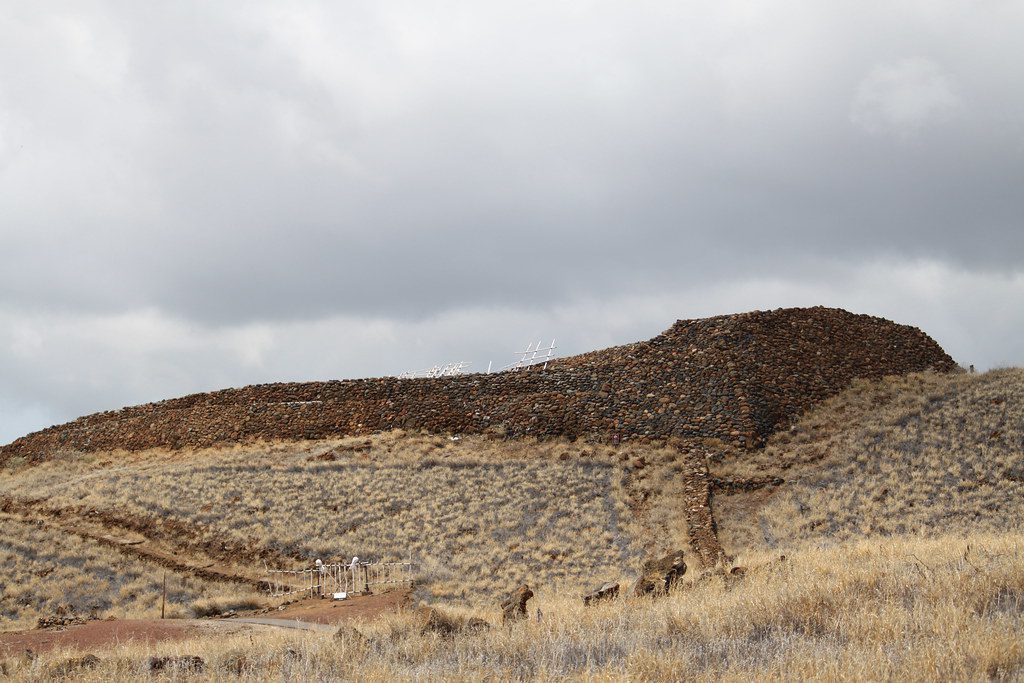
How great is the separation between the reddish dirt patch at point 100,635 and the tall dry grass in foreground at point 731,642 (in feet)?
7.62

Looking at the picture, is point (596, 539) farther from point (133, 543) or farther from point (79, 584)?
point (79, 584)

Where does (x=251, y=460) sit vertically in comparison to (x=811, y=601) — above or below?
above

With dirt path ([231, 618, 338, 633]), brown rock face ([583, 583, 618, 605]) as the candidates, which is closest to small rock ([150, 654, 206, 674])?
dirt path ([231, 618, 338, 633])

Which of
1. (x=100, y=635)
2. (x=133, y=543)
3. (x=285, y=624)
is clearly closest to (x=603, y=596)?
(x=285, y=624)

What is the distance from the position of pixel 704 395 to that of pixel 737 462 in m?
3.32

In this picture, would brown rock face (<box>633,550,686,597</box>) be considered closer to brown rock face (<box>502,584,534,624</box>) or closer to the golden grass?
brown rock face (<box>502,584,534,624</box>)

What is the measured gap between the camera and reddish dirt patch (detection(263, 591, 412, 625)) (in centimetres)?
1446

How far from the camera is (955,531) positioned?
1766 cm

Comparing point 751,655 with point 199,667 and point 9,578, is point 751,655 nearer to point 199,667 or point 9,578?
point 199,667

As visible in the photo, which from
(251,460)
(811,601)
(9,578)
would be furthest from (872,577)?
(251,460)

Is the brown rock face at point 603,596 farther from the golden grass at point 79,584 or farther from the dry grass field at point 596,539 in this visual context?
the golden grass at point 79,584

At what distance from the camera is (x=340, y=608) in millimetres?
15727

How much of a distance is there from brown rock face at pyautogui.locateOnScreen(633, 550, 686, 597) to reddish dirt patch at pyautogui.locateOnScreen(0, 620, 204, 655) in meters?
6.76

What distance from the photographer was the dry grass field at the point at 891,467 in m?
19.6
